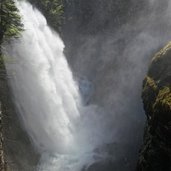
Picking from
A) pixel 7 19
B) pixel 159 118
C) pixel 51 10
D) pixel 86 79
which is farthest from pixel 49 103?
pixel 159 118

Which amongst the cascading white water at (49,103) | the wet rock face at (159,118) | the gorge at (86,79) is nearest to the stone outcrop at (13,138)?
the gorge at (86,79)

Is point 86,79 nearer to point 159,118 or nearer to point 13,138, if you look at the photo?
point 13,138

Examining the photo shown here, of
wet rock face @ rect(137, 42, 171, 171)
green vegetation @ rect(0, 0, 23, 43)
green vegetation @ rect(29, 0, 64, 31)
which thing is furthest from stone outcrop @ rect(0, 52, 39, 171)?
green vegetation @ rect(29, 0, 64, 31)

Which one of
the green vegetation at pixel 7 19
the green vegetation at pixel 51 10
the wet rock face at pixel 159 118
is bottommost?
the wet rock face at pixel 159 118

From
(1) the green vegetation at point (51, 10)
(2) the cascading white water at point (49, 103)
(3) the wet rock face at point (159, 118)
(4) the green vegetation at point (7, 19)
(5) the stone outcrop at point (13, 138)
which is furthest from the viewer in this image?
(1) the green vegetation at point (51, 10)

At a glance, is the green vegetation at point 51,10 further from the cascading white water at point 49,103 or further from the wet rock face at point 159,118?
the wet rock face at point 159,118

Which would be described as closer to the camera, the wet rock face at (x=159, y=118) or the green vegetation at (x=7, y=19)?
the wet rock face at (x=159, y=118)

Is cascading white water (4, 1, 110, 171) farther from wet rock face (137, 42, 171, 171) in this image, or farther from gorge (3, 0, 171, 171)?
wet rock face (137, 42, 171, 171)

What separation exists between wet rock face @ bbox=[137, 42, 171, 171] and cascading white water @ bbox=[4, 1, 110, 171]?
9.83 m

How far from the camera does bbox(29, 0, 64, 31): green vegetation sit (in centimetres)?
3628

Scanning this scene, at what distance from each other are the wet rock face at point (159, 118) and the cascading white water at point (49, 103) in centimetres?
983

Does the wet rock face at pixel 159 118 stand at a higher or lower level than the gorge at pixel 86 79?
Answer: lower

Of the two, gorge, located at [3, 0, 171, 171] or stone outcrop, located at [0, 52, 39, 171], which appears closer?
stone outcrop, located at [0, 52, 39, 171]

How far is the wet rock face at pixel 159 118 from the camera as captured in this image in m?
13.3
